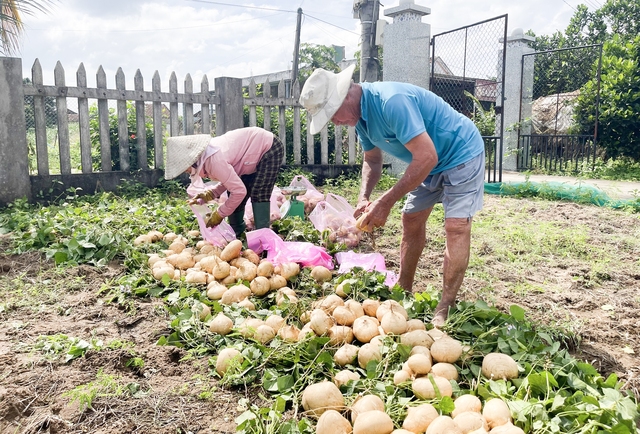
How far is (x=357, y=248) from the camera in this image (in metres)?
4.27

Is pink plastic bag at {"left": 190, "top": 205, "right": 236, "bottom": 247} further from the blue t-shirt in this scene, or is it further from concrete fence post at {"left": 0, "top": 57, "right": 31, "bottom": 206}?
concrete fence post at {"left": 0, "top": 57, "right": 31, "bottom": 206}

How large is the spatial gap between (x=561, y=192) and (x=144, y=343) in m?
6.38

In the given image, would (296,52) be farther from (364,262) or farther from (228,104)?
(364,262)

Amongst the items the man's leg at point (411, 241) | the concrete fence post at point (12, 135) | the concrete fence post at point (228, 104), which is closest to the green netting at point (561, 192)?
the concrete fence post at point (228, 104)

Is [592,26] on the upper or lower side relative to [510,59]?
upper

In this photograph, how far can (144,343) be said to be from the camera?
98.6 inches

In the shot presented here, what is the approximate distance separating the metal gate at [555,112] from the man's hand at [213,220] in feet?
25.9

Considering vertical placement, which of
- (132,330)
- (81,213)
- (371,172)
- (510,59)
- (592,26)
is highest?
(592,26)

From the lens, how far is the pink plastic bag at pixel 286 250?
3.54 meters

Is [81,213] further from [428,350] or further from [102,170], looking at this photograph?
[428,350]

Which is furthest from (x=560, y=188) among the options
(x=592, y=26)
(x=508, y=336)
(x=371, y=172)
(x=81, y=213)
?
(x=592, y=26)

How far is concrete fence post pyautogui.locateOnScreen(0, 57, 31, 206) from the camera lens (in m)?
5.79

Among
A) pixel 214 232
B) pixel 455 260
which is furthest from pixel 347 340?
pixel 214 232

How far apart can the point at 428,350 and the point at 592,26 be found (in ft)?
57.2
